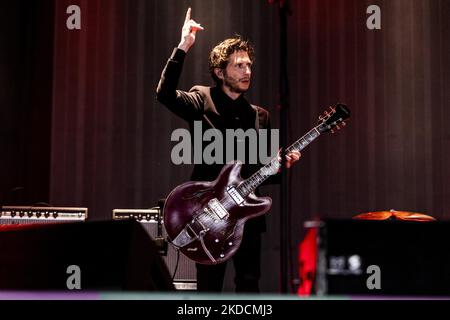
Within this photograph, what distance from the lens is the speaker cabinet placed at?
1.16 m

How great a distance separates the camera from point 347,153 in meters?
4.37

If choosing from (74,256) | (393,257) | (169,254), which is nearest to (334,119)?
(169,254)

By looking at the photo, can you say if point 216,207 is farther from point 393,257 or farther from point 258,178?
point 393,257

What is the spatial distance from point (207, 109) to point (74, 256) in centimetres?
170

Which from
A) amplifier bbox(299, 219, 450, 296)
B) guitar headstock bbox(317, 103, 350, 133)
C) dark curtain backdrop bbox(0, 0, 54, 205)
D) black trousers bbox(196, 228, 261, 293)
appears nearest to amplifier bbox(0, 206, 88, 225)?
dark curtain backdrop bbox(0, 0, 54, 205)

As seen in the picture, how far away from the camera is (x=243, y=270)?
253 centimetres

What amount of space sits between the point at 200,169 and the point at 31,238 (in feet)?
5.04

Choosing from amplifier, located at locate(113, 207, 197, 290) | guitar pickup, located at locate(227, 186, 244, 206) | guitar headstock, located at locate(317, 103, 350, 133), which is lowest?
amplifier, located at locate(113, 207, 197, 290)

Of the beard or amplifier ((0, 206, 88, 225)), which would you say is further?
amplifier ((0, 206, 88, 225))

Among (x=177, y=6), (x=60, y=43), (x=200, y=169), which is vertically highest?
(x=177, y=6)

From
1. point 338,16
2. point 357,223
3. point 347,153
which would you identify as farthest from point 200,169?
point 338,16

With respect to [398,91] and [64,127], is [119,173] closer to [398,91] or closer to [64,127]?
[64,127]

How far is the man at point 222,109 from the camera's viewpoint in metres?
2.55
